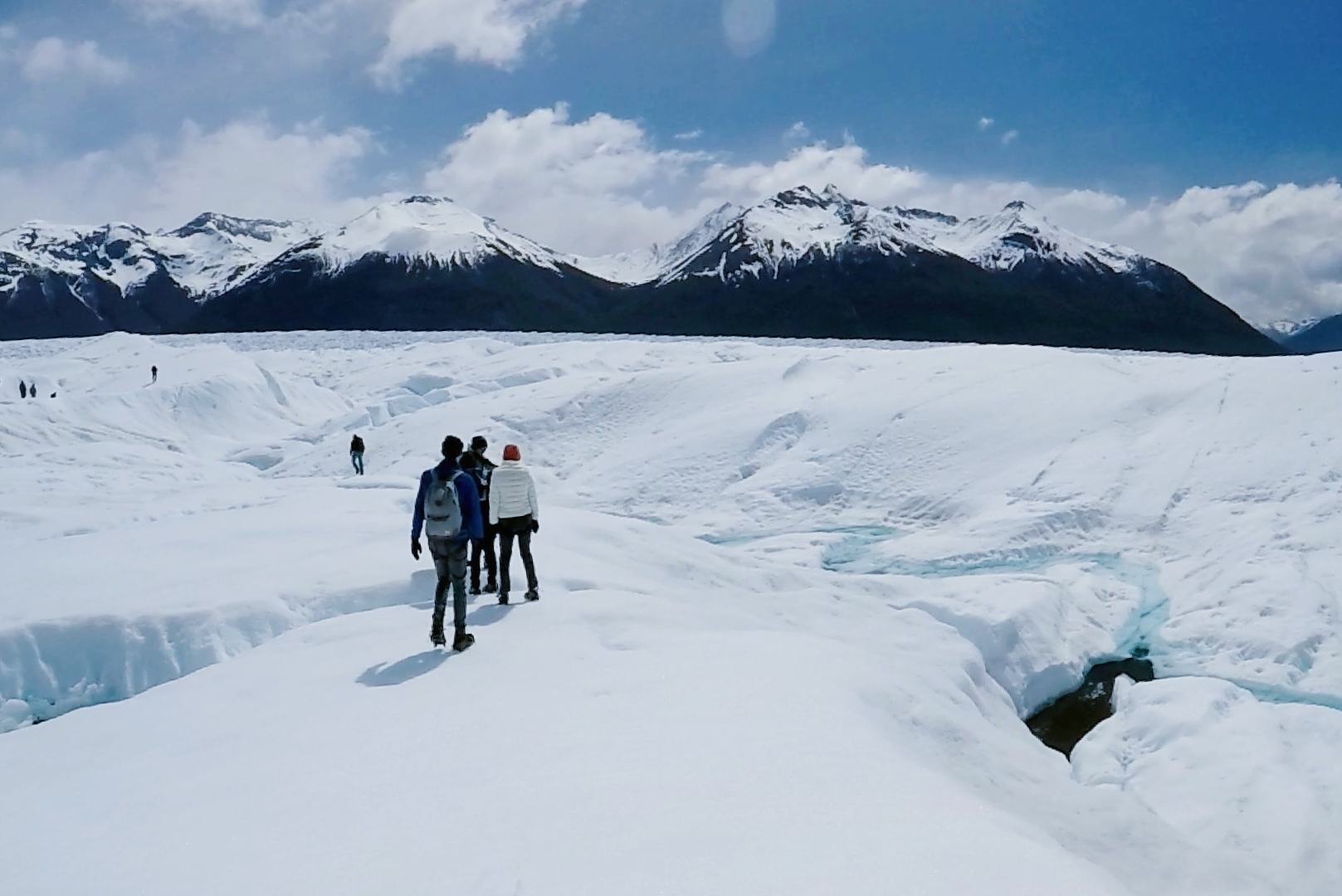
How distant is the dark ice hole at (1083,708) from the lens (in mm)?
11617

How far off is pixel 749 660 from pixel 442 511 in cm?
353

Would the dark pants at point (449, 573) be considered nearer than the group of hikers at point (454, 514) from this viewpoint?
No

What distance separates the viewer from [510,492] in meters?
9.92

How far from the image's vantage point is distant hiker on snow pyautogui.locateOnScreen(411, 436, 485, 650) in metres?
8.58

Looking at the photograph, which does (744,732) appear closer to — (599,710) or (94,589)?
(599,710)

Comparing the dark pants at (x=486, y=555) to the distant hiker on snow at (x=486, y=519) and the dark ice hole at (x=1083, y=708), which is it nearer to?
the distant hiker on snow at (x=486, y=519)

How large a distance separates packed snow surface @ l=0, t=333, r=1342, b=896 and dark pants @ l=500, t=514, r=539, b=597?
351mm

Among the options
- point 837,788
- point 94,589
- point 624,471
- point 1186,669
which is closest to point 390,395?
point 624,471

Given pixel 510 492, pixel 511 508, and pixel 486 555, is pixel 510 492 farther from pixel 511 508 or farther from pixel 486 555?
pixel 486 555

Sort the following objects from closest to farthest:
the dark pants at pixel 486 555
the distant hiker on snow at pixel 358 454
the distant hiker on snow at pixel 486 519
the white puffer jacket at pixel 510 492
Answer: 1. the white puffer jacket at pixel 510 492
2. the distant hiker on snow at pixel 486 519
3. the dark pants at pixel 486 555
4. the distant hiker on snow at pixel 358 454

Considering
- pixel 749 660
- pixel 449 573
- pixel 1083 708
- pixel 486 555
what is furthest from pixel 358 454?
pixel 1083 708

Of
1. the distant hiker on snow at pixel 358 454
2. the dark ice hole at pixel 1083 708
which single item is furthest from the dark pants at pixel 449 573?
the distant hiker on snow at pixel 358 454

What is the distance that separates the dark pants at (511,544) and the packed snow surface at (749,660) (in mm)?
351

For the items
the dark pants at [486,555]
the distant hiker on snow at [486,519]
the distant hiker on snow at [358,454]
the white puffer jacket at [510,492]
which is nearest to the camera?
the white puffer jacket at [510,492]
